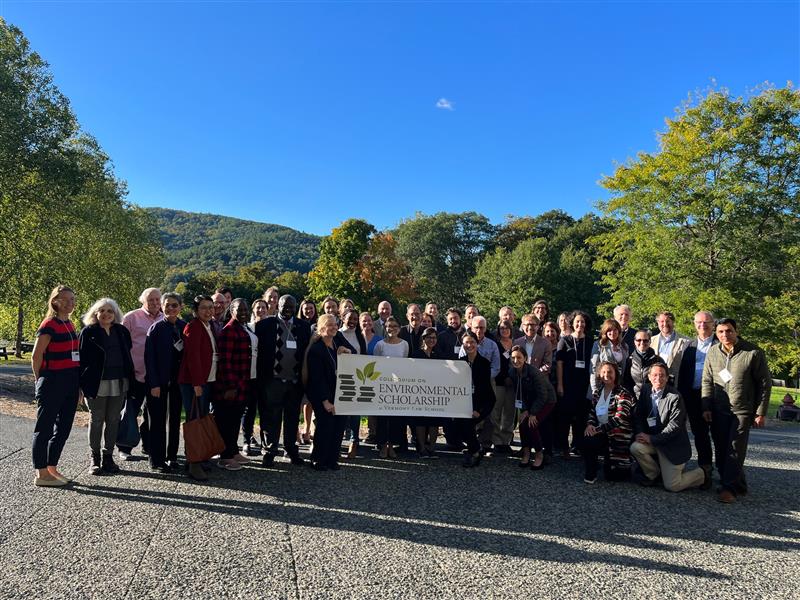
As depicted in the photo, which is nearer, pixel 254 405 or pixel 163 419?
pixel 163 419

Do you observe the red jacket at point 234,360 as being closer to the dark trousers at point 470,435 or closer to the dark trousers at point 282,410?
the dark trousers at point 282,410

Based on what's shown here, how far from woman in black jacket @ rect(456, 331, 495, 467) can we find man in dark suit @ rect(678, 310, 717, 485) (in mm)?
2444

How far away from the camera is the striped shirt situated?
5.40 meters

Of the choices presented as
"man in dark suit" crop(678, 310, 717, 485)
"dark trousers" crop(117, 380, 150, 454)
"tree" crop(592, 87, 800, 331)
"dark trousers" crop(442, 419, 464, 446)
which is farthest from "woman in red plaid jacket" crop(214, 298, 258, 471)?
"tree" crop(592, 87, 800, 331)

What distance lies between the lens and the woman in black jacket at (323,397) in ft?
20.8

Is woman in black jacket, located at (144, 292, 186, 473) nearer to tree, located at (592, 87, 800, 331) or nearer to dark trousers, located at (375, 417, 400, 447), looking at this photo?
dark trousers, located at (375, 417, 400, 447)

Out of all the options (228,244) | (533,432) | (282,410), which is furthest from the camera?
(228,244)

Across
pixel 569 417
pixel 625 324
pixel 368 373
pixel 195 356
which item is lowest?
pixel 569 417

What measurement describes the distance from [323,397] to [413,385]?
1333mm

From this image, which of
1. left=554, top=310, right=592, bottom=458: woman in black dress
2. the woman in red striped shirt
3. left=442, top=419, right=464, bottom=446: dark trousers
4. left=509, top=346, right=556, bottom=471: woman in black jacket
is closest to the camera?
the woman in red striped shirt

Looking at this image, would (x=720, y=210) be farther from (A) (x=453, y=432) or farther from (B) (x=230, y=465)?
(B) (x=230, y=465)

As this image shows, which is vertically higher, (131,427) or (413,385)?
(413,385)

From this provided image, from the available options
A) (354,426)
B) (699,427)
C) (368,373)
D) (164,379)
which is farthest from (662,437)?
(164,379)

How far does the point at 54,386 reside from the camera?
5.44 meters
